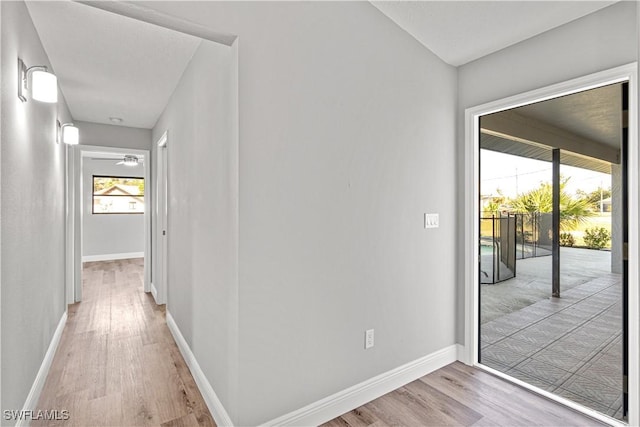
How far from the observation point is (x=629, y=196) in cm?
189

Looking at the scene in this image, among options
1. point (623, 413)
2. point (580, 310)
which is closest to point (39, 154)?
point (580, 310)

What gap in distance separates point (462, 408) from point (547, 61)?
237 centimetres

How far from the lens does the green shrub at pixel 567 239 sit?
2.29 meters

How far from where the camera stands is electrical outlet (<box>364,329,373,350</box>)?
2.21 metres

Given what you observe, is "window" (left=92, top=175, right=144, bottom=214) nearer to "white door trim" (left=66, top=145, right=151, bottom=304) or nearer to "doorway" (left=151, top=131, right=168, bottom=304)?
"white door trim" (left=66, top=145, right=151, bottom=304)

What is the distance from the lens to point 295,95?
1871 mm

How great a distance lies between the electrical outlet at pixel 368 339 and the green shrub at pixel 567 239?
1.52 m

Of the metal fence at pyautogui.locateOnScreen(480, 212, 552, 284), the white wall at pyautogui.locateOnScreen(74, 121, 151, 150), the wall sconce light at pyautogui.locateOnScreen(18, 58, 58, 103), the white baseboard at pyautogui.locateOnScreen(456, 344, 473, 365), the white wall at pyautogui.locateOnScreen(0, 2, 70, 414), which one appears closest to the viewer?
the white wall at pyautogui.locateOnScreen(0, 2, 70, 414)

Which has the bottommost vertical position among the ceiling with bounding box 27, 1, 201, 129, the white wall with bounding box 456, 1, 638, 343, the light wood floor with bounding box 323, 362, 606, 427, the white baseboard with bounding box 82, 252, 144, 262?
the light wood floor with bounding box 323, 362, 606, 427

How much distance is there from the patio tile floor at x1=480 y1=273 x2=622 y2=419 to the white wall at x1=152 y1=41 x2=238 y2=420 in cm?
215

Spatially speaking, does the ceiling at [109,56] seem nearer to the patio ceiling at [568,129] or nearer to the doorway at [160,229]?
the doorway at [160,229]

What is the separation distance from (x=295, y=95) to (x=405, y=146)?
37.8 inches

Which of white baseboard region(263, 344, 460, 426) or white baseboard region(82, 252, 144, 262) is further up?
white baseboard region(82, 252, 144, 262)

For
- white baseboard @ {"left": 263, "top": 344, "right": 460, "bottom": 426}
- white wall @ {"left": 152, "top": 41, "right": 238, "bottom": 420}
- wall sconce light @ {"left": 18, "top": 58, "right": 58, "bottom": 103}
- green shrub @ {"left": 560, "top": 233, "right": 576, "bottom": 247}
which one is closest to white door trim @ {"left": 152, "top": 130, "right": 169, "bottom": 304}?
white wall @ {"left": 152, "top": 41, "right": 238, "bottom": 420}
